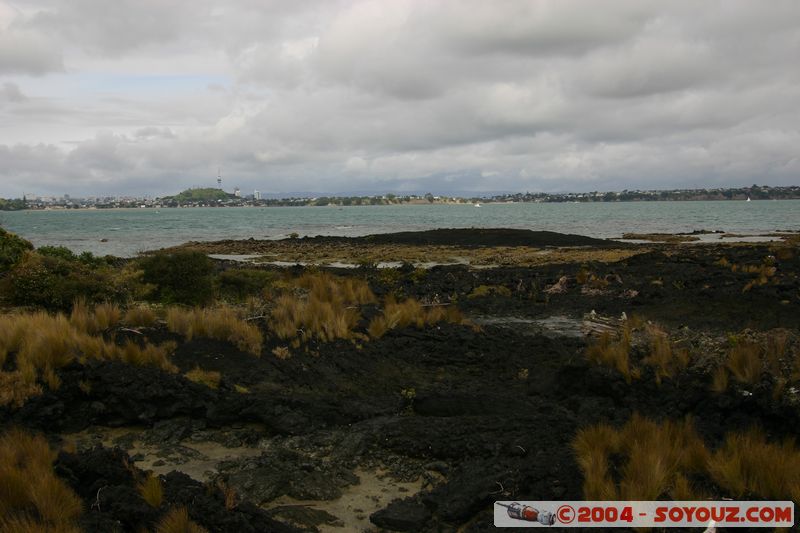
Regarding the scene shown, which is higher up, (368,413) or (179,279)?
(179,279)

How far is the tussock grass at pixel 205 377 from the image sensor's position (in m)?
9.19

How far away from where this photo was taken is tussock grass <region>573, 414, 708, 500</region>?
5.28 m

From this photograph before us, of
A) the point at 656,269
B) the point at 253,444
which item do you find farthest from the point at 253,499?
the point at 656,269

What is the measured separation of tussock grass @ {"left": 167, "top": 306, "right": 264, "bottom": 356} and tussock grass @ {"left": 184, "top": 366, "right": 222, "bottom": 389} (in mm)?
1066

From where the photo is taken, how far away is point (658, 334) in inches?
440

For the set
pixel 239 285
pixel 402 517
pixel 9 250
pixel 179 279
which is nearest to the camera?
pixel 402 517

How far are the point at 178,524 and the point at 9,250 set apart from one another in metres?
20.1

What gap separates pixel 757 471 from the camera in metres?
5.44

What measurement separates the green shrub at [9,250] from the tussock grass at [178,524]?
60.6 ft

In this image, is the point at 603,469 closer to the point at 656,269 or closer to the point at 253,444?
the point at 253,444

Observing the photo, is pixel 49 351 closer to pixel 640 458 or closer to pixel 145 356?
pixel 145 356

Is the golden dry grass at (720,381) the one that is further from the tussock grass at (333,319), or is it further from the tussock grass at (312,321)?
the tussock grass at (312,321)

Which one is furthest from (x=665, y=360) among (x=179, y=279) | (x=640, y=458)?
(x=179, y=279)

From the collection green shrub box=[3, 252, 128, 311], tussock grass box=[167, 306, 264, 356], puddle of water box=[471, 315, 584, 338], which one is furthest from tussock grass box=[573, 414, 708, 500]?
green shrub box=[3, 252, 128, 311]
